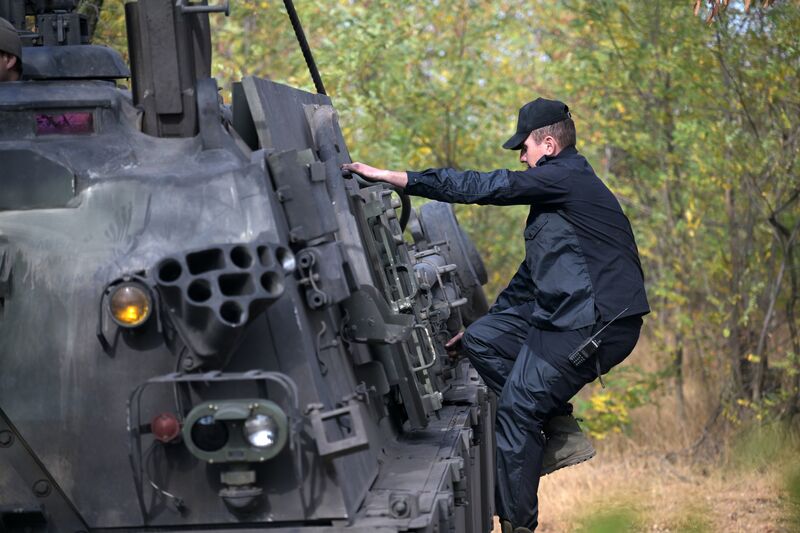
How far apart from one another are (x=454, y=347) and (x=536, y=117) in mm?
1510

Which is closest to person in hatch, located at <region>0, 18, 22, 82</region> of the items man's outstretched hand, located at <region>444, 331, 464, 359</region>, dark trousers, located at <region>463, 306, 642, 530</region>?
dark trousers, located at <region>463, 306, 642, 530</region>

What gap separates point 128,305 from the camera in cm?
406

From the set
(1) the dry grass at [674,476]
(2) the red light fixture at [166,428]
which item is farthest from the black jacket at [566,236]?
(2) the red light fixture at [166,428]

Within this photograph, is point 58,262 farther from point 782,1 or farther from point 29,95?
point 782,1

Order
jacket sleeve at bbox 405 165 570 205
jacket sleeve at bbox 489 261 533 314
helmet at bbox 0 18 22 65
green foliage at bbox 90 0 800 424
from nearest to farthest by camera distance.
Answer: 1. helmet at bbox 0 18 22 65
2. jacket sleeve at bbox 405 165 570 205
3. jacket sleeve at bbox 489 261 533 314
4. green foliage at bbox 90 0 800 424

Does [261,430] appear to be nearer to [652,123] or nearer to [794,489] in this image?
[794,489]

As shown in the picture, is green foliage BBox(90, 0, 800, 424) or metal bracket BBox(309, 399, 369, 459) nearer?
metal bracket BBox(309, 399, 369, 459)

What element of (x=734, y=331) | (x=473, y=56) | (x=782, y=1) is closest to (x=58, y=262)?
(x=782, y=1)

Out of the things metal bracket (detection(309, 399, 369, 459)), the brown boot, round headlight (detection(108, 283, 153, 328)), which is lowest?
the brown boot

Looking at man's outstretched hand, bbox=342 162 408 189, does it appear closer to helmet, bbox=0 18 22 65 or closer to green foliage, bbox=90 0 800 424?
helmet, bbox=0 18 22 65

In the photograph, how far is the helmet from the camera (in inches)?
215

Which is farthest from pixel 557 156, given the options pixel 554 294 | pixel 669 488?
pixel 669 488

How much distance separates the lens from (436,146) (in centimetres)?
1497

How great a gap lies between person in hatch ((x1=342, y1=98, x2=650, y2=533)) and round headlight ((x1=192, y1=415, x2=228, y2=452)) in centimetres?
197
